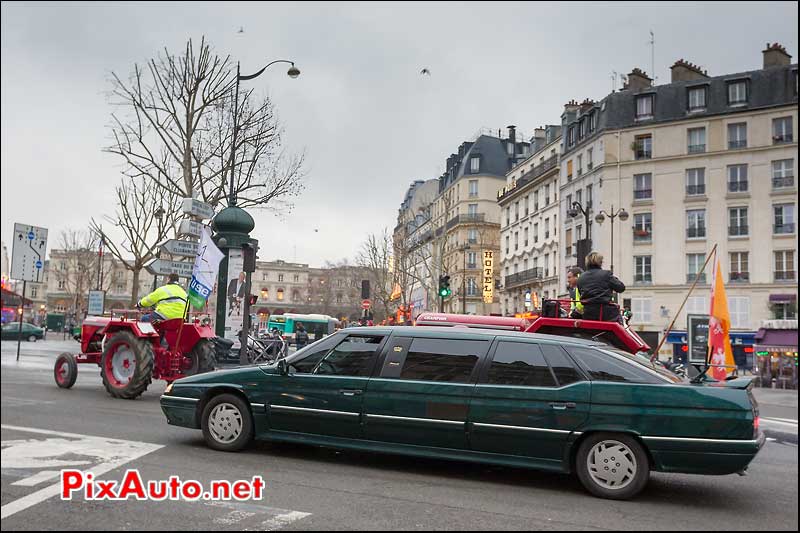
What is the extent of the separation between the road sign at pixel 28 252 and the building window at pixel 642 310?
30.9 m

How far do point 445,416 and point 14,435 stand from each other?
4256 mm

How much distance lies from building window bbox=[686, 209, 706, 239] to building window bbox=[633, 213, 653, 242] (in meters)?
2.18

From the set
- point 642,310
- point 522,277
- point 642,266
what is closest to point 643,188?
point 642,266

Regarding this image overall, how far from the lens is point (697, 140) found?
12.7m

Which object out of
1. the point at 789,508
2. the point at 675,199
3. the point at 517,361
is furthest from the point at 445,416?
the point at 675,199

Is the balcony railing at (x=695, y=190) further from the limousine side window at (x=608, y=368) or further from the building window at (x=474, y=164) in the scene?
the limousine side window at (x=608, y=368)

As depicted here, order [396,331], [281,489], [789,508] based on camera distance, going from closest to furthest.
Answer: [789,508]
[281,489]
[396,331]

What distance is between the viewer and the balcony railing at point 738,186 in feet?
19.3

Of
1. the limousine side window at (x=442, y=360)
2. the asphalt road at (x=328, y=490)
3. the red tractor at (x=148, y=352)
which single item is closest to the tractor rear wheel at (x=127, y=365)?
the red tractor at (x=148, y=352)

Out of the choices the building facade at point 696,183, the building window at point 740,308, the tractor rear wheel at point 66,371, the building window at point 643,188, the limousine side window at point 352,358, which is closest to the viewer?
the building facade at point 696,183

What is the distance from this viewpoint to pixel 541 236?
145 ft

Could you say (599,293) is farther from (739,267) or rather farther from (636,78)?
(739,267)

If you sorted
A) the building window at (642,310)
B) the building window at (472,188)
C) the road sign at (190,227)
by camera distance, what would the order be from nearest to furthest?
1. the road sign at (190,227)
2. the building window at (472,188)
3. the building window at (642,310)

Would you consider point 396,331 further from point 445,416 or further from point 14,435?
point 14,435
